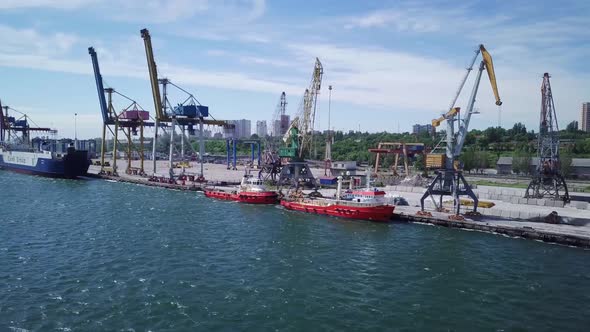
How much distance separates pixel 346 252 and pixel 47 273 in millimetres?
18979

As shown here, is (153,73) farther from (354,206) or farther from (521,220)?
(521,220)

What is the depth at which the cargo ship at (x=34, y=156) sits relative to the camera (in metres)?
81.8

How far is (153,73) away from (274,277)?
6208 cm

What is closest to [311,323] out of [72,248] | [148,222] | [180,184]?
[72,248]

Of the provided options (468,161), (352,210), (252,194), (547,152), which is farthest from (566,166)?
(252,194)

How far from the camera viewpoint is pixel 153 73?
258 feet

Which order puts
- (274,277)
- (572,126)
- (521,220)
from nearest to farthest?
(274,277)
(521,220)
(572,126)

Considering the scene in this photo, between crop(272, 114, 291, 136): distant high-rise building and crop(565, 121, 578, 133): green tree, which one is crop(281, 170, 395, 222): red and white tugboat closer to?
crop(272, 114, 291, 136): distant high-rise building

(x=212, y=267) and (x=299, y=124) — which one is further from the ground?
(x=299, y=124)

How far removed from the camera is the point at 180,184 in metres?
72.4

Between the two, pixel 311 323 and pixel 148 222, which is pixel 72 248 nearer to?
pixel 148 222

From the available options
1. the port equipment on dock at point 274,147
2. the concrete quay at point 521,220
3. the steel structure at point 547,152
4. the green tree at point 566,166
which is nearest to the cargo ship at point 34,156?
the port equipment on dock at point 274,147

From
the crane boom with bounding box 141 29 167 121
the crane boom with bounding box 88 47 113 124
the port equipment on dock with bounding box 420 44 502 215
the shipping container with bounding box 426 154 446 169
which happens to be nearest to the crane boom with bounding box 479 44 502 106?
the port equipment on dock with bounding box 420 44 502 215

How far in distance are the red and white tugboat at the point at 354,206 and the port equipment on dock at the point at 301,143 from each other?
1465 cm
